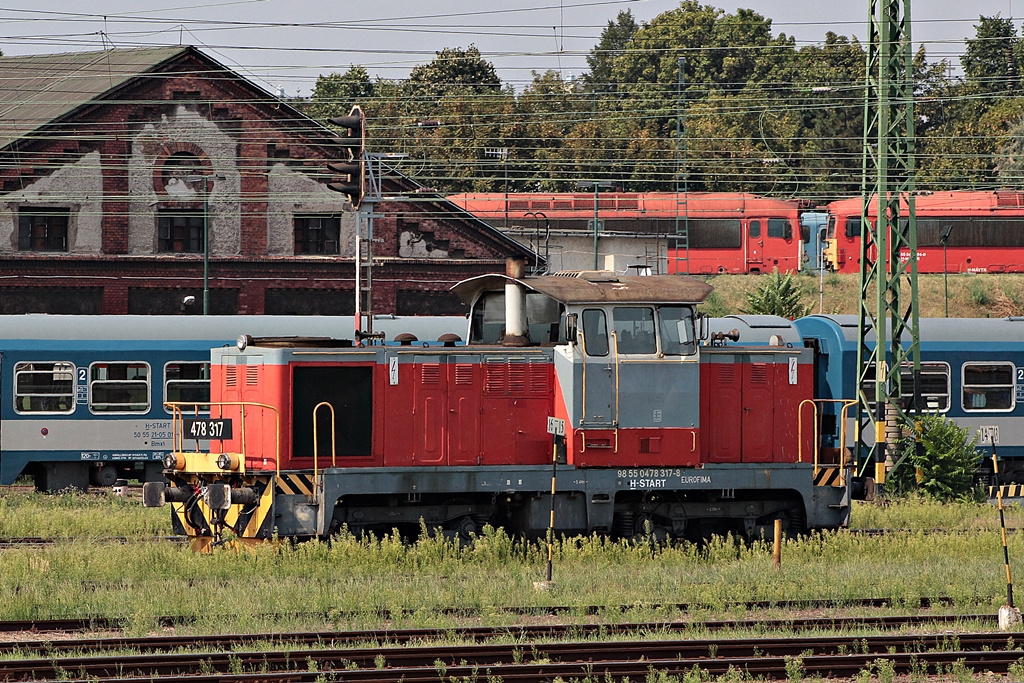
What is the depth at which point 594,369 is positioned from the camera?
52.5 ft

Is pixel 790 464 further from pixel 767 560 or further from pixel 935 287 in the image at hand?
pixel 935 287

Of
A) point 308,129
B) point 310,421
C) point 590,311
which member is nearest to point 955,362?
point 590,311

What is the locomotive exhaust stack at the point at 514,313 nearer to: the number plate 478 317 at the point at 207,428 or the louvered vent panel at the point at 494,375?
the louvered vent panel at the point at 494,375

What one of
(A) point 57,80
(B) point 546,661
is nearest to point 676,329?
(B) point 546,661

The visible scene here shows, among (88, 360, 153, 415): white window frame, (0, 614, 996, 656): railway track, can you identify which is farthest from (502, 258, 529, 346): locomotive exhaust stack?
(88, 360, 153, 415): white window frame

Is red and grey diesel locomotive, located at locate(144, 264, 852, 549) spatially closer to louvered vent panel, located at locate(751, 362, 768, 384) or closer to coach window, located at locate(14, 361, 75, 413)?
louvered vent panel, located at locate(751, 362, 768, 384)

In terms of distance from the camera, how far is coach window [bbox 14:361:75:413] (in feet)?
78.8

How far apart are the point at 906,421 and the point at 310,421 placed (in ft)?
40.1

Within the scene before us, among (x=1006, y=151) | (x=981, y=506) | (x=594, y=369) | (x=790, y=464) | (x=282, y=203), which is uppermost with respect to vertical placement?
(x=1006, y=151)

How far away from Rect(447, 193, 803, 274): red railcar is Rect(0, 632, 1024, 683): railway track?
41.4m

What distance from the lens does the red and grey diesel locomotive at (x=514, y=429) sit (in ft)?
52.5

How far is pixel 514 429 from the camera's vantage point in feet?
54.6

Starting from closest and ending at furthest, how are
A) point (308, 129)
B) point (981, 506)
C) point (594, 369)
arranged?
1. point (594, 369)
2. point (981, 506)
3. point (308, 129)

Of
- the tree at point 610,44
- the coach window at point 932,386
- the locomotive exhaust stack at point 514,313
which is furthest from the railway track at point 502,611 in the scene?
the tree at point 610,44
